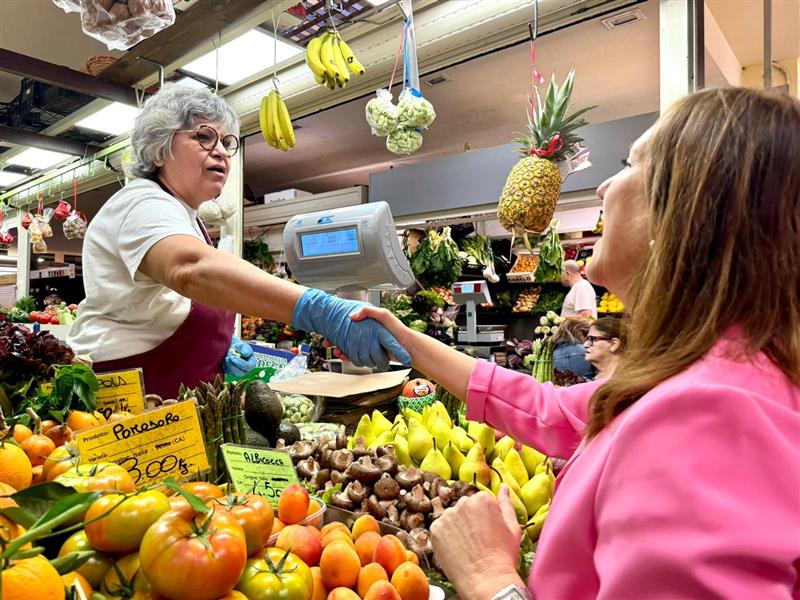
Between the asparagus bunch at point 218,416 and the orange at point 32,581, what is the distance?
0.95 metres

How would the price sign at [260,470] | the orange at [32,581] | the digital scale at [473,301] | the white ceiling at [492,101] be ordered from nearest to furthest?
→ the orange at [32,581] → the price sign at [260,470] → the white ceiling at [492,101] → the digital scale at [473,301]

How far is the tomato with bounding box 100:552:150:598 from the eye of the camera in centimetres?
78

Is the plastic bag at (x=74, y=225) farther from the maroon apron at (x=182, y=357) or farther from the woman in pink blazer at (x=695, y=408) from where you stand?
the woman in pink blazer at (x=695, y=408)

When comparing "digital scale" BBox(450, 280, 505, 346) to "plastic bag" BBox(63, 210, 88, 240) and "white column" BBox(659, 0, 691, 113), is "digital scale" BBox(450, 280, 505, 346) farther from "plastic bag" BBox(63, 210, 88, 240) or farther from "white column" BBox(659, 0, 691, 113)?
"plastic bag" BBox(63, 210, 88, 240)

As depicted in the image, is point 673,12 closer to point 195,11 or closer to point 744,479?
point 195,11

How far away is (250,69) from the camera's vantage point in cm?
468

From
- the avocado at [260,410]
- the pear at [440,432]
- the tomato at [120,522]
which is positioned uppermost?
the tomato at [120,522]

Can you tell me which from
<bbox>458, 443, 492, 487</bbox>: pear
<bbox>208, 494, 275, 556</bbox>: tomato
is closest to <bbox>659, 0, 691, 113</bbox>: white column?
<bbox>458, 443, 492, 487</bbox>: pear

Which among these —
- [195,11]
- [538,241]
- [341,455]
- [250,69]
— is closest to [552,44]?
[538,241]

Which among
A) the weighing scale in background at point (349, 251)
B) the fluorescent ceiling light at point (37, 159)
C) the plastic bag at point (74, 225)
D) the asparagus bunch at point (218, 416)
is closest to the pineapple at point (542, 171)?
the weighing scale in background at point (349, 251)

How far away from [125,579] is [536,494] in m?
1.25

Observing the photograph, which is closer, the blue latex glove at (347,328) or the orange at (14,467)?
the orange at (14,467)

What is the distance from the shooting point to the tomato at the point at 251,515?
2.95ft

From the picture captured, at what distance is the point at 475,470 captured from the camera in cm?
178
